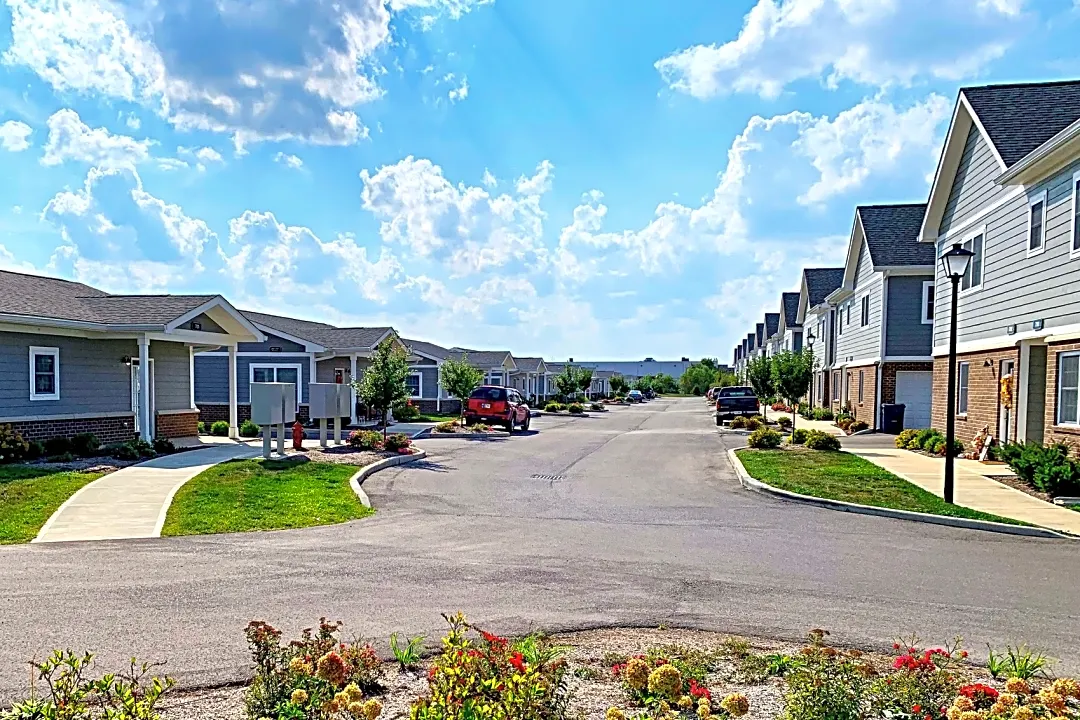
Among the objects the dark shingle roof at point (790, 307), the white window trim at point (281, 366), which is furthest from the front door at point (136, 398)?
the dark shingle roof at point (790, 307)

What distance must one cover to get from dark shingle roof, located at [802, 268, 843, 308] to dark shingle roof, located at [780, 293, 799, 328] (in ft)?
31.1

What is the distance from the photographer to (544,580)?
25.3 ft

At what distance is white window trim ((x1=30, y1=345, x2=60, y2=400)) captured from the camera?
17.7m

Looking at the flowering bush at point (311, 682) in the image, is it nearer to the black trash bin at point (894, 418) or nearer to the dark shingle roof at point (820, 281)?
the black trash bin at point (894, 418)

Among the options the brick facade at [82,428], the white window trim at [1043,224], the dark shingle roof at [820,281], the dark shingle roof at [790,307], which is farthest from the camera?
the dark shingle roof at [790,307]

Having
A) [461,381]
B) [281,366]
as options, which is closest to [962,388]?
[461,381]

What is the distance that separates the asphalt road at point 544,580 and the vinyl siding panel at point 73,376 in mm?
10111

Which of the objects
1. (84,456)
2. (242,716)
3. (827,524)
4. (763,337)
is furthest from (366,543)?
(763,337)

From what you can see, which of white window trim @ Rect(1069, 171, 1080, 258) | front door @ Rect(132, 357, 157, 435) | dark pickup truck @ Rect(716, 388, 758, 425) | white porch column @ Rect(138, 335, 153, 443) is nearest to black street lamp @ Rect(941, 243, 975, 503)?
white window trim @ Rect(1069, 171, 1080, 258)

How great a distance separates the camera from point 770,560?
8781 millimetres

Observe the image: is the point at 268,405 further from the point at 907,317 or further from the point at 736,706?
the point at 907,317

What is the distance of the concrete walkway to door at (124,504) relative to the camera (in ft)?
32.9

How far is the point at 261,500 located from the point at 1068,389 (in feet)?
48.0

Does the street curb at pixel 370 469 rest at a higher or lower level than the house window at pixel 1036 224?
lower
